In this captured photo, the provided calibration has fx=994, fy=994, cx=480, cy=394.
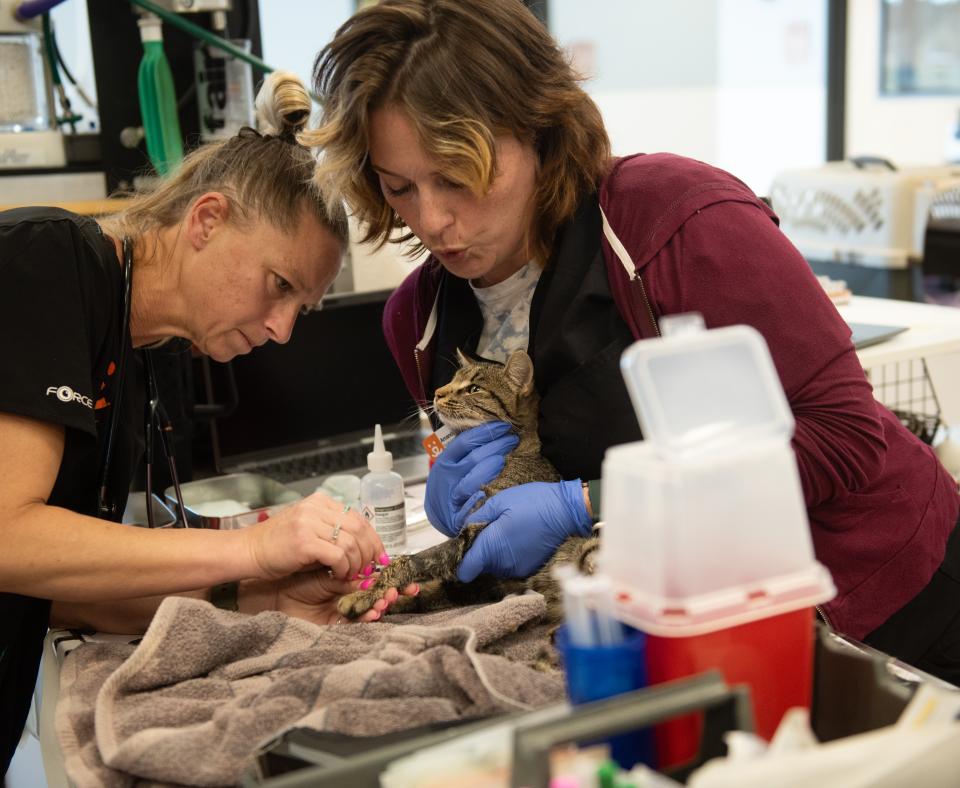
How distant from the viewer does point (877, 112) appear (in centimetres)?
541

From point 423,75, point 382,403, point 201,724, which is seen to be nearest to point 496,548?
point 201,724

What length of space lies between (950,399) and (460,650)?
93.7 inches

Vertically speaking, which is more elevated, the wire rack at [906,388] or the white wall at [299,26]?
the white wall at [299,26]

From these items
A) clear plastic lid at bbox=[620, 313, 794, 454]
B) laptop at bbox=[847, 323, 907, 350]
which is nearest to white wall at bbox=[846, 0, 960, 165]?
laptop at bbox=[847, 323, 907, 350]

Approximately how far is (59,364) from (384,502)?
545 mm

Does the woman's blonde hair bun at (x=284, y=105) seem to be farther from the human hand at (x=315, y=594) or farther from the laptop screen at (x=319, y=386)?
the laptop screen at (x=319, y=386)

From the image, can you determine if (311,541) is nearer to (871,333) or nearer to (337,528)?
(337,528)

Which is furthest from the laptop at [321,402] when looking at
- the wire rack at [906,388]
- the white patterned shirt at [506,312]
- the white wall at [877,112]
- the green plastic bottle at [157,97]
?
the white wall at [877,112]

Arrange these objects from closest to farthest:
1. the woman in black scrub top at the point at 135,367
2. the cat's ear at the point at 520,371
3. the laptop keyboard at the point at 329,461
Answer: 1. the woman in black scrub top at the point at 135,367
2. the cat's ear at the point at 520,371
3. the laptop keyboard at the point at 329,461

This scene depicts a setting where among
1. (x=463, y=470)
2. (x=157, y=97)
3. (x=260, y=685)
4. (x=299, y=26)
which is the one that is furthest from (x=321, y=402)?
(x=299, y=26)

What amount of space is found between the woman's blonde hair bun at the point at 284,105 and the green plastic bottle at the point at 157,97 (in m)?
0.78

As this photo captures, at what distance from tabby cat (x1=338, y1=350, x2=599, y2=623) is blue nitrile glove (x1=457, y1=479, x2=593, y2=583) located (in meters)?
0.02

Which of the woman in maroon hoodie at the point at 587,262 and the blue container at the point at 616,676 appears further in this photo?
→ the woman in maroon hoodie at the point at 587,262

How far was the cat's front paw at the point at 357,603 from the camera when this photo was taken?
1232mm
